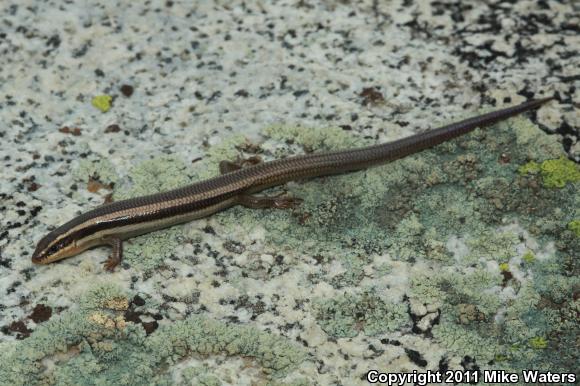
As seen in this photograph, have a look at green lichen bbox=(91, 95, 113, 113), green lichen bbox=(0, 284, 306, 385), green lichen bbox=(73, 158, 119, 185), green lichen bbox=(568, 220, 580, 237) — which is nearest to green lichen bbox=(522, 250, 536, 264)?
green lichen bbox=(568, 220, 580, 237)

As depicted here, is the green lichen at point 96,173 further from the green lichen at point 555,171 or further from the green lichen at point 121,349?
the green lichen at point 555,171

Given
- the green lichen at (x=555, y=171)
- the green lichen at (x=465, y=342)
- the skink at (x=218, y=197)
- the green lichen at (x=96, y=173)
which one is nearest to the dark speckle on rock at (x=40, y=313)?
the skink at (x=218, y=197)

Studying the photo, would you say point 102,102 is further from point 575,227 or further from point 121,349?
point 575,227

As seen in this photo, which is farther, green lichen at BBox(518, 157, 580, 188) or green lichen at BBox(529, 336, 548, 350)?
green lichen at BBox(518, 157, 580, 188)

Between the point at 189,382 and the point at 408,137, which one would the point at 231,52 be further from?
the point at 189,382

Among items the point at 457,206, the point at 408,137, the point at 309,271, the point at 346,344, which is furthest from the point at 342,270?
the point at 408,137

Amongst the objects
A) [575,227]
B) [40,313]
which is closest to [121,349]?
[40,313]

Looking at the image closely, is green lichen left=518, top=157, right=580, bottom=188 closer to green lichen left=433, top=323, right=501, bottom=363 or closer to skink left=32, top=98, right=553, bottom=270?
skink left=32, top=98, right=553, bottom=270
